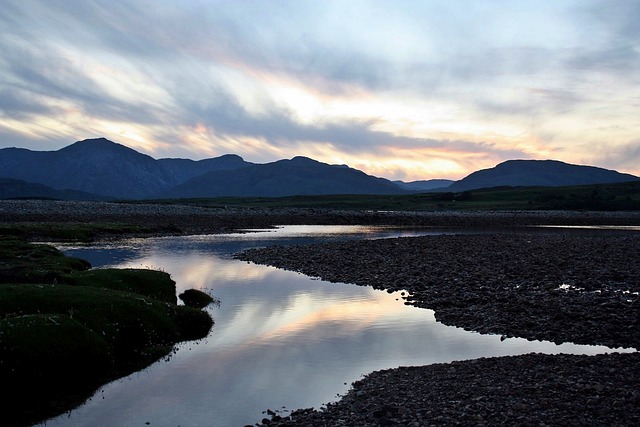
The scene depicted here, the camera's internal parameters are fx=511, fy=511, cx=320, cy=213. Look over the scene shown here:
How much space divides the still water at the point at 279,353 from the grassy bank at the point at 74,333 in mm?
1113

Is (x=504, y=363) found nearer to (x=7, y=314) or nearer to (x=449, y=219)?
(x=7, y=314)

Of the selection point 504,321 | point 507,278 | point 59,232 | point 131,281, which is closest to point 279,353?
point 504,321

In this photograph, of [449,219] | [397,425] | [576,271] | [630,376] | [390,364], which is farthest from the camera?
[449,219]

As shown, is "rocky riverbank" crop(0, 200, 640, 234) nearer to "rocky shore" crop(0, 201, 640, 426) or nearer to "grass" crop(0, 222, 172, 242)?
"grass" crop(0, 222, 172, 242)

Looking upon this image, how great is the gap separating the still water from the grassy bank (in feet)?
3.65

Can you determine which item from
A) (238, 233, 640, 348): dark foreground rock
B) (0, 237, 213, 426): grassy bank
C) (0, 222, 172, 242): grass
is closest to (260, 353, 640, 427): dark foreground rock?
(238, 233, 640, 348): dark foreground rock

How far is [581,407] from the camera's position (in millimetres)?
14211

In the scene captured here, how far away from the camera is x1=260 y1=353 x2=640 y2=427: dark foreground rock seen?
13727 mm

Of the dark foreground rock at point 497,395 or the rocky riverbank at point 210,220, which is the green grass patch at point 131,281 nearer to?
the dark foreground rock at point 497,395

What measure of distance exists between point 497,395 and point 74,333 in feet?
51.8

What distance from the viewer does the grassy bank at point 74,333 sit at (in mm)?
17547

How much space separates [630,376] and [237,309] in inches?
819

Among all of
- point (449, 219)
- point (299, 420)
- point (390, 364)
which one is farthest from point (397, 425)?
point (449, 219)

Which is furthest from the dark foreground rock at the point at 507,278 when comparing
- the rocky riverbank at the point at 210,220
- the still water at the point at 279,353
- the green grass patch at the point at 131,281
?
the rocky riverbank at the point at 210,220
